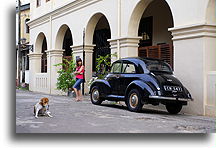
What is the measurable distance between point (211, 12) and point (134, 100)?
3.07 metres

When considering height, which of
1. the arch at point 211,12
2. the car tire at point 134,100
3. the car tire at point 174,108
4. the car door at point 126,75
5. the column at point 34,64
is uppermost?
the arch at point 211,12

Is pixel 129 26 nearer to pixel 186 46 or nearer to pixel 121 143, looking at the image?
pixel 186 46

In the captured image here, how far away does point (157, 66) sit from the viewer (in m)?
10.6

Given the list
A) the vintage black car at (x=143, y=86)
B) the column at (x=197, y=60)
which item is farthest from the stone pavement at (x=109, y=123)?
the column at (x=197, y=60)

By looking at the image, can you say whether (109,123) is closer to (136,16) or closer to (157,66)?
(157,66)

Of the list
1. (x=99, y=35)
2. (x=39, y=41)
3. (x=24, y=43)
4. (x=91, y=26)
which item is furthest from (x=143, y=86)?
(x=24, y=43)

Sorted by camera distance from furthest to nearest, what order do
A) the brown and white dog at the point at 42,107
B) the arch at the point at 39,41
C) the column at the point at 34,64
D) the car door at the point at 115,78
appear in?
the column at the point at 34,64 < the arch at the point at 39,41 < the car door at the point at 115,78 < the brown and white dog at the point at 42,107

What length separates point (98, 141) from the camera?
6.01m

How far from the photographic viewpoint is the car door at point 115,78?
1123 cm

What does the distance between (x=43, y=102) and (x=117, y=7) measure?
6197mm

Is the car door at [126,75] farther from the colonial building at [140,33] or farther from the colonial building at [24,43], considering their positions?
the colonial building at [24,43]

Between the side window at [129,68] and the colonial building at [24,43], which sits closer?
the side window at [129,68]

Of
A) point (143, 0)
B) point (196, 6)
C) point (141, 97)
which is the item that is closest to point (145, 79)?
point (141, 97)

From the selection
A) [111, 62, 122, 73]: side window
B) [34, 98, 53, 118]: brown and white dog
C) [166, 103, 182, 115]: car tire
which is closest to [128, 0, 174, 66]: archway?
[111, 62, 122, 73]: side window
